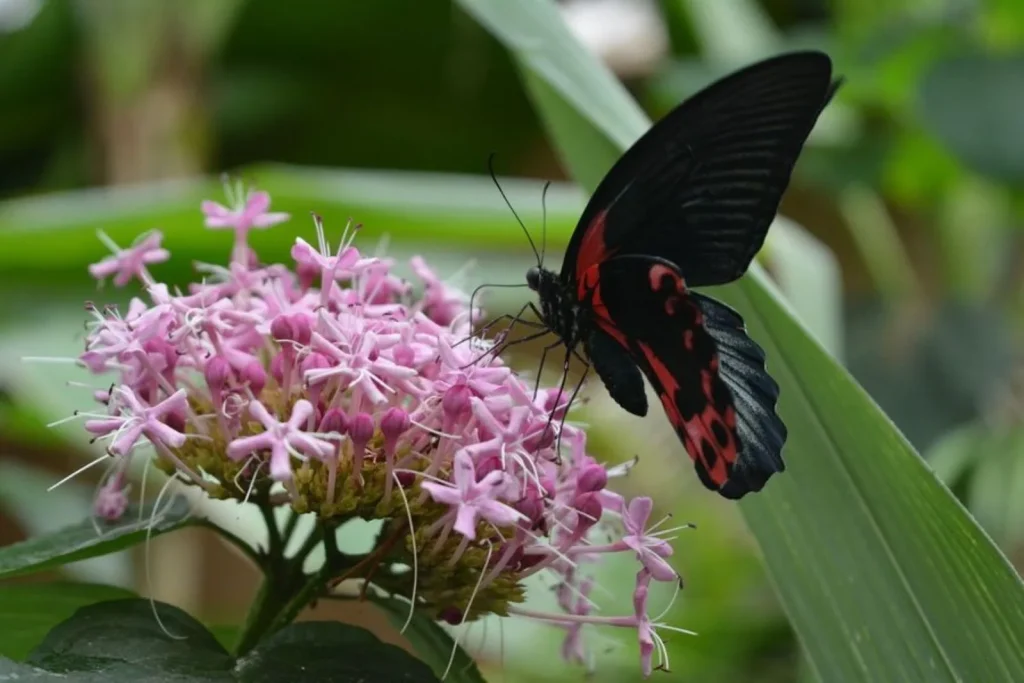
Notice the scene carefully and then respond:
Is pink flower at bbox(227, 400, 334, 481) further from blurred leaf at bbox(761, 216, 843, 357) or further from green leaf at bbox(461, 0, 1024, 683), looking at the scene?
blurred leaf at bbox(761, 216, 843, 357)

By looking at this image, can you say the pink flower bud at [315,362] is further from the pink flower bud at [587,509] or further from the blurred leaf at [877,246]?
the blurred leaf at [877,246]

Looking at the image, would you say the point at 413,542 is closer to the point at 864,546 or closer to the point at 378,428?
the point at 378,428

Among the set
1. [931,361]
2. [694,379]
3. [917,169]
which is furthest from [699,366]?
[917,169]

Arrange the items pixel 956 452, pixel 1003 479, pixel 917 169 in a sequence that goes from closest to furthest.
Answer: pixel 956 452 < pixel 1003 479 < pixel 917 169

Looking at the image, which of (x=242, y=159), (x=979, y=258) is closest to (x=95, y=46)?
(x=242, y=159)

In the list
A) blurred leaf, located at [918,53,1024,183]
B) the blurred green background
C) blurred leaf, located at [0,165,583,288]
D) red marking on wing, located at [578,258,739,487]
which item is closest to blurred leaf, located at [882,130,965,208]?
the blurred green background
